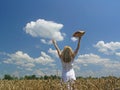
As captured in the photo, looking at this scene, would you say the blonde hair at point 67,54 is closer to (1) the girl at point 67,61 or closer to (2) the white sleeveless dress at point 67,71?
(1) the girl at point 67,61

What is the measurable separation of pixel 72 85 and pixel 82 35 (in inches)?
155

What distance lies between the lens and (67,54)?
1279 cm

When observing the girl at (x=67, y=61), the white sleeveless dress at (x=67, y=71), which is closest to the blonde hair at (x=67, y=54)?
the girl at (x=67, y=61)

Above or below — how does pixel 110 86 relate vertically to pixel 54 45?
below

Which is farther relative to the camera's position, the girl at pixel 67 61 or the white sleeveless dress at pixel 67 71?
the white sleeveless dress at pixel 67 71

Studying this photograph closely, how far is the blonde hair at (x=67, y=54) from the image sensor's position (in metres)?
12.7

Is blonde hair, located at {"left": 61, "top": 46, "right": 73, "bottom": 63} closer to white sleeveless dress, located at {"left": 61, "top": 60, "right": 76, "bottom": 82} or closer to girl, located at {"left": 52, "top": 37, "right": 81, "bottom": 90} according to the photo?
girl, located at {"left": 52, "top": 37, "right": 81, "bottom": 90}

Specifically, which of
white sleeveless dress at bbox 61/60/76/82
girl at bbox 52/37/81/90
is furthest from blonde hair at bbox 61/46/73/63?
white sleeveless dress at bbox 61/60/76/82

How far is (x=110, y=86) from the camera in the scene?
31.7 ft

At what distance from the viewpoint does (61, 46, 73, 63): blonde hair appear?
12727 millimetres

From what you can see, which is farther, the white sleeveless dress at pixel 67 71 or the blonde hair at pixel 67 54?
the white sleeveless dress at pixel 67 71

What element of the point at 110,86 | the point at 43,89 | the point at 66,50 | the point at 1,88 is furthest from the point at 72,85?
the point at 1,88

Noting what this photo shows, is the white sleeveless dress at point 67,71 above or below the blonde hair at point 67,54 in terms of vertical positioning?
below

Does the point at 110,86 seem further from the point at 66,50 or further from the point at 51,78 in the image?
the point at 66,50
